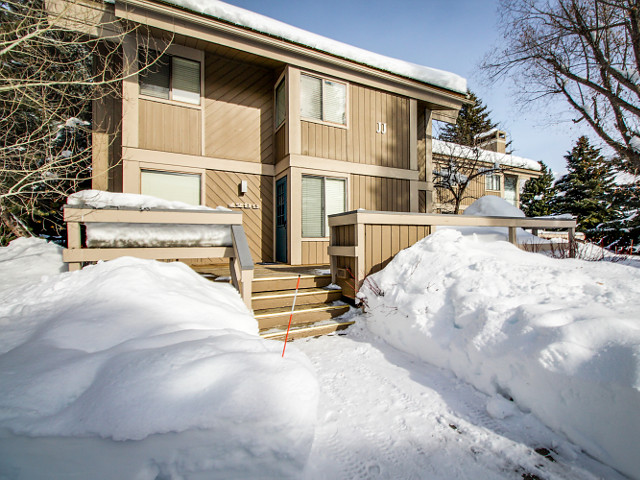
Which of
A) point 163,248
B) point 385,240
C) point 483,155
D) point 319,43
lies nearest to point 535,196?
point 483,155

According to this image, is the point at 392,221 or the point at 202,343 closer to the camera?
the point at 202,343

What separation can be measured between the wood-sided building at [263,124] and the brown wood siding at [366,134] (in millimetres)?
30

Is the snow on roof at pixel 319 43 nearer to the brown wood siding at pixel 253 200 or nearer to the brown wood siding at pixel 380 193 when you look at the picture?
the brown wood siding at pixel 380 193

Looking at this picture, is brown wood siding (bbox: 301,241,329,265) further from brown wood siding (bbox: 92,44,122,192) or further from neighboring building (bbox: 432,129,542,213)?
neighboring building (bbox: 432,129,542,213)

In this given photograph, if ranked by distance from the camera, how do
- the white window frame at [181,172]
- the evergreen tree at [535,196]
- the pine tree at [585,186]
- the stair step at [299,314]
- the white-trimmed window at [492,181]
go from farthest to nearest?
the evergreen tree at [535,196] → the white-trimmed window at [492,181] → the pine tree at [585,186] → the white window frame at [181,172] → the stair step at [299,314]

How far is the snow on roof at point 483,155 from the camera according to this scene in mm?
13883

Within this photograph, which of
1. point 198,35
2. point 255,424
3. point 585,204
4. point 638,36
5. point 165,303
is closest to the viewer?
point 255,424

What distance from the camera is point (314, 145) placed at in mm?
7461

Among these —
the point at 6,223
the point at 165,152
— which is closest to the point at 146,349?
the point at 165,152

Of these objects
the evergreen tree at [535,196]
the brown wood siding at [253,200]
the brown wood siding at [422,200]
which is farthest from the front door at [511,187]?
the brown wood siding at [253,200]

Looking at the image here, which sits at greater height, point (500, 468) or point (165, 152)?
point (165, 152)

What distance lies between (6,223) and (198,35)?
19.3ft

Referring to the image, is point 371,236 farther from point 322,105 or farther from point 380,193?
point 322,105

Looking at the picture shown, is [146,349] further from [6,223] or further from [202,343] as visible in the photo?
[6,223]
